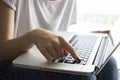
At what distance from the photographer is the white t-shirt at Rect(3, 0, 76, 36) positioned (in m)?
0.94

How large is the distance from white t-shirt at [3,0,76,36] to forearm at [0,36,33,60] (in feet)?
0.89

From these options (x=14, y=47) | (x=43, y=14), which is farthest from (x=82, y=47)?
(x=43, y=14)

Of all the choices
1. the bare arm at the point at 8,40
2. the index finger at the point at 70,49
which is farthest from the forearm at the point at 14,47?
the index finger at the point at 70,49

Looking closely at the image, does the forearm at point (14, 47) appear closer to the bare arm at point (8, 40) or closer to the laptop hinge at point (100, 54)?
the bare arm at point (8, 40)

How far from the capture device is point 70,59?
0.55 meters

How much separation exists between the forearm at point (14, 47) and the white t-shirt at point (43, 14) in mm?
270

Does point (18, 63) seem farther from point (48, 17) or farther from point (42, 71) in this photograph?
point (48, 17)

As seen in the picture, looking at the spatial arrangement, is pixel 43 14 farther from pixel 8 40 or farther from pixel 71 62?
pixel 71 62

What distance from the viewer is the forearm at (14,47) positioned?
602 mm

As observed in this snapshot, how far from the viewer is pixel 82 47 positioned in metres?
0.69

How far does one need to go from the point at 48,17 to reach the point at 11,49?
A: 0.44 m

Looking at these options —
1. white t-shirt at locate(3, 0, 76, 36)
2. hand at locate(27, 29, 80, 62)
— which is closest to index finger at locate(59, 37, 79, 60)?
hand at locate(27, 29, 80, 62)

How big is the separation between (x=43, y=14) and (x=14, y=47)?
1.37ft

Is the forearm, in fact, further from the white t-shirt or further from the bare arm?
the white t-shirt
